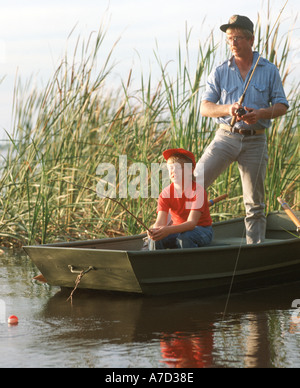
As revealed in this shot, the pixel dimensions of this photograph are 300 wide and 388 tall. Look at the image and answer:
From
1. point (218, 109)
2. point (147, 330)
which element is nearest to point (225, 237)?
point (218, 109)

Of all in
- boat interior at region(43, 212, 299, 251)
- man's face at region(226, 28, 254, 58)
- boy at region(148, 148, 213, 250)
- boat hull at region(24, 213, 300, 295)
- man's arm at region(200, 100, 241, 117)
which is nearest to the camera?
boat hull at region(24, 213, 300, 295)

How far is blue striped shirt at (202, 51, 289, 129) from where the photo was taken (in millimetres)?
6301

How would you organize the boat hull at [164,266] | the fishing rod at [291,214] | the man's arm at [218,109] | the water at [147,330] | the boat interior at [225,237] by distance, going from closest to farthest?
the water at [147,330]
the boat hull at [164,266]
the fishing rod at [291,214]
the man's arm at [218,109]
the boat interior at [225,237]

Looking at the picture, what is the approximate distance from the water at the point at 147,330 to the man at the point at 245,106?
37.2 inches

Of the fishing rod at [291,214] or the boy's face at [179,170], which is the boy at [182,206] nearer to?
the boy's face at [179,170]

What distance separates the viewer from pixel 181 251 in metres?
5.40

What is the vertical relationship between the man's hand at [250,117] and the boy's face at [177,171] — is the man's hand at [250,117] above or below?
above

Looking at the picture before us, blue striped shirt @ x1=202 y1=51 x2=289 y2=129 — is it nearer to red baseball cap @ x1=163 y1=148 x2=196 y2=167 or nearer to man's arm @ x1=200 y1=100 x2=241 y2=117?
man's arm @ x1=200 y1=100 x2=241 y2=117

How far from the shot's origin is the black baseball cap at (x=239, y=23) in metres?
6.24

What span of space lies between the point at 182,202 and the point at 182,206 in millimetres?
31

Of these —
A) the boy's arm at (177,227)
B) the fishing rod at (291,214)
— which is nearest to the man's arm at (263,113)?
the fishing rod at (291,214)

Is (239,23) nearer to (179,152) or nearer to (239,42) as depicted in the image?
(239,42)

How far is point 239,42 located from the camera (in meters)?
6.29

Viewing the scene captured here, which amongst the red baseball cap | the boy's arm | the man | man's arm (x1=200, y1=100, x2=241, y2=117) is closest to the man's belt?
the man
